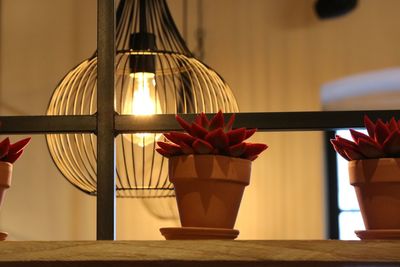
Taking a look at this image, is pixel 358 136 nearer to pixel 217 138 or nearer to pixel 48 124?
pixel 217 138

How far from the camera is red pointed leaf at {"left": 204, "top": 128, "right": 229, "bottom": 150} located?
0.82 m

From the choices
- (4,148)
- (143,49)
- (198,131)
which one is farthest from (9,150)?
(143,49)

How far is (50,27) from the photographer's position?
278 centimetres

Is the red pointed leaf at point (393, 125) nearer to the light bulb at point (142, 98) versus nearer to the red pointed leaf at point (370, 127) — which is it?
the red pointed leaf at point (370, 127)

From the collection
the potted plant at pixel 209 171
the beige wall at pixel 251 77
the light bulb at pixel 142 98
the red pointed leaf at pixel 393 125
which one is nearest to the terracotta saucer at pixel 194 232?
the potted plant at pixel 209 171

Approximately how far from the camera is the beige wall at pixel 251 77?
263cm

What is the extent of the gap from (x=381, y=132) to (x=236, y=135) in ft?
0.52

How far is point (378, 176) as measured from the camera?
0.82 metres

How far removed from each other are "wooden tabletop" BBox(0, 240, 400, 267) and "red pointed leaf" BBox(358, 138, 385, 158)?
0.14 m

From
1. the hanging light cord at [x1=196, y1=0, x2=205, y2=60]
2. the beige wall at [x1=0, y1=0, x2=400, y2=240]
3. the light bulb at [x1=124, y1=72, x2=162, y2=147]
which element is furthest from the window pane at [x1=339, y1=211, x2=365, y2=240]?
the light bulb at [x1=124, y1=72, x2=162, y2=147]

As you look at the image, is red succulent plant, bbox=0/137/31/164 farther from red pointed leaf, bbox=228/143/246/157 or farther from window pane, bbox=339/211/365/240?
window pane, bbox=339/211/365/240

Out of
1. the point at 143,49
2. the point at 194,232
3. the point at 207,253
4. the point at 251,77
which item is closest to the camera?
the point at 207,253

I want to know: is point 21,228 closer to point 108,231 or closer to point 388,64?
point 388,64

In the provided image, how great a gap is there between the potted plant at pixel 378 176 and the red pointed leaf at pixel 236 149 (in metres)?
0.11
